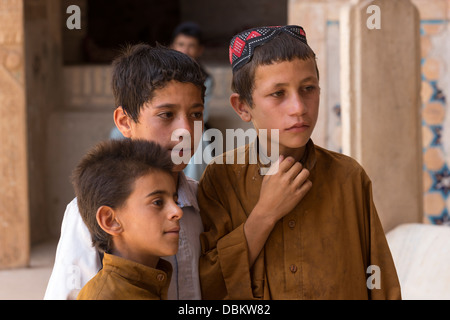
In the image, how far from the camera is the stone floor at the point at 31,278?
4.34 metres

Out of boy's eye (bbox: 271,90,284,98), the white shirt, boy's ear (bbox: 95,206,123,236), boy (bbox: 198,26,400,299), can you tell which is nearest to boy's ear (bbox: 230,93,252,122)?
boy (bbox: 198,26,400,299)

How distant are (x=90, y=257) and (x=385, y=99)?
235 centimetres

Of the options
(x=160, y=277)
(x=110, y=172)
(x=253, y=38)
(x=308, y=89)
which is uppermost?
(x=253, y=38)

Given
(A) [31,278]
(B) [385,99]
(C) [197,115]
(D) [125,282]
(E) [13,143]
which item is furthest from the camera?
(E) [13,143]

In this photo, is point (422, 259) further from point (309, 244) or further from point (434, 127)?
point (309, 244)

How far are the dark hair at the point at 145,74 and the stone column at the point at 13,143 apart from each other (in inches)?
137

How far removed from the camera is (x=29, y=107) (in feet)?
19.5

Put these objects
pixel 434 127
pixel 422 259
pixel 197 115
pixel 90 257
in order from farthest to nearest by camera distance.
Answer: pixel 434 127 → pixel 422 259 → pixel 197 115 → pixel 90 257

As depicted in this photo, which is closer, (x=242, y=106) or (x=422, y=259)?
(x=242, y=106)

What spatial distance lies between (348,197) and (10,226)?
4.10 meters

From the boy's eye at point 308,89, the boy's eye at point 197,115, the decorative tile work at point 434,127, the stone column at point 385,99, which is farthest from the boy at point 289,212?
the decorative tile work at point 434,127

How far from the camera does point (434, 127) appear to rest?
4.50 m

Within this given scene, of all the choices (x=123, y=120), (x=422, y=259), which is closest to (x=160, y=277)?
(x=123, y=120)

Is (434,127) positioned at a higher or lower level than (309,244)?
higher
